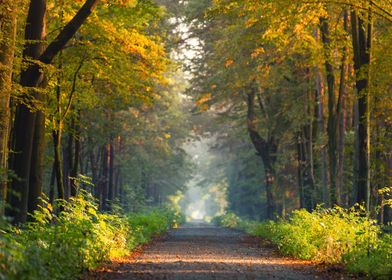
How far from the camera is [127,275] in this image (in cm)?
1263

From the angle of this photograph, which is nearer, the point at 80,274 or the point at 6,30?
the point at 80,274

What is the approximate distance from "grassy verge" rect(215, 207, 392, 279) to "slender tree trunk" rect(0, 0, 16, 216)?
7725 mm

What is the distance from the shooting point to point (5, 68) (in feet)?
45.7

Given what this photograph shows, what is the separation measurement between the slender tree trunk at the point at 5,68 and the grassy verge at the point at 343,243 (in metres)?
7.73

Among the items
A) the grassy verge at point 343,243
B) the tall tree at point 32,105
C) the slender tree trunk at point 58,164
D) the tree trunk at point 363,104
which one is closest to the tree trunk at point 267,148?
the grassy verge at point 343,243

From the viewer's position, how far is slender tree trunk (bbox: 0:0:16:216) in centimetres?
1393

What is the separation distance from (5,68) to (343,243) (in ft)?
28.9

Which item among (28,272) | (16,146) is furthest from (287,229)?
(28,272)

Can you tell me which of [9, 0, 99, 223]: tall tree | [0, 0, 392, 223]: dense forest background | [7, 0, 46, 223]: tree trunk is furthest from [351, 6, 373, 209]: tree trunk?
[7, 0, 46, 223]: tree trunk

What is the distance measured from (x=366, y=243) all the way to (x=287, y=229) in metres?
7.45

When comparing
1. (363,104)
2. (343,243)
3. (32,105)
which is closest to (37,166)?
(32,105)

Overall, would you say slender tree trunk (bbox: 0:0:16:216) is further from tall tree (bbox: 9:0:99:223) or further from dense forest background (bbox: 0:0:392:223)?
tall tree (bbox: 9:0:99:223)

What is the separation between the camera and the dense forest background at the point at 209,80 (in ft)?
53.5

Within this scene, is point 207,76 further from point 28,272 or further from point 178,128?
point 28,272
